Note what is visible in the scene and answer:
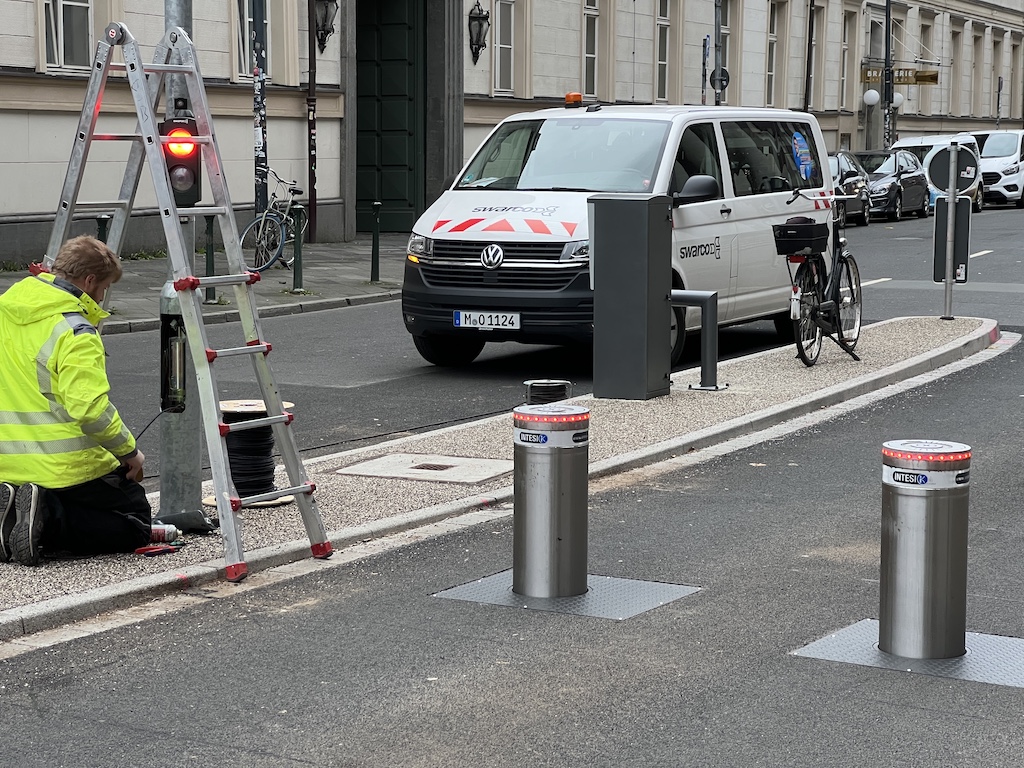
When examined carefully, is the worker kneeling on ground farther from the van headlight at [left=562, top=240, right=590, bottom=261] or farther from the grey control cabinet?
the van headlight at [left=562, top=240, right=590, bottom=261]

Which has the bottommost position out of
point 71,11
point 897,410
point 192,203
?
point 897,410

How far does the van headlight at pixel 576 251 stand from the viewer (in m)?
12.3

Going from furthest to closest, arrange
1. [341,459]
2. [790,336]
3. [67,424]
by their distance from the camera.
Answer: [790,336] → [341,459] → [67,424]

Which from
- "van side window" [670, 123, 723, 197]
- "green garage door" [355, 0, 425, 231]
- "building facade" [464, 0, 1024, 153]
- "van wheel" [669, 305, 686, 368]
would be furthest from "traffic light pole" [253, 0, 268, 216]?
"van wheel" [669, 305, 686, 368]

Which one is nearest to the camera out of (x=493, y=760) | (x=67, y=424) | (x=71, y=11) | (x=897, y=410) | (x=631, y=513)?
(x=493, y=760)

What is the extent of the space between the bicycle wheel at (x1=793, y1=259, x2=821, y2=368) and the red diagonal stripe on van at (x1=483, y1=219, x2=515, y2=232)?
7.40 ft

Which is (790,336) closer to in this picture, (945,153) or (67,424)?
(945,153)

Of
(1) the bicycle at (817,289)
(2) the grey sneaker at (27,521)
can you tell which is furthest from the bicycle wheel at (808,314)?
(2) the grey sneaker at (27,521)

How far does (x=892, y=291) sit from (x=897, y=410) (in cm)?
976

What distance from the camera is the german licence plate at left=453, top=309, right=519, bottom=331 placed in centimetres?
1242

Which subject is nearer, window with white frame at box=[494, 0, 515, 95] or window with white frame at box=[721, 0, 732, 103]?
window with white frame at box=[494, 0, 515, 95]

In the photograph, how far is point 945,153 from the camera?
617 inches

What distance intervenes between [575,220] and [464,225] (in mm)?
895

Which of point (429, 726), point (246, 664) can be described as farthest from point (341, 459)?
point (429, 726)
